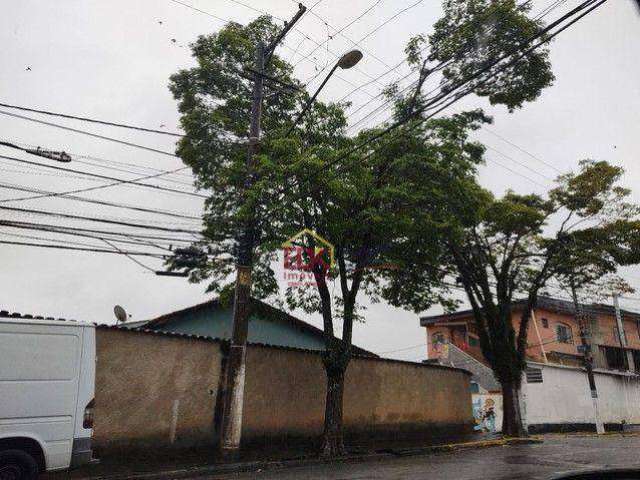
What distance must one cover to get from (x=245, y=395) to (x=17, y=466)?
6.89m

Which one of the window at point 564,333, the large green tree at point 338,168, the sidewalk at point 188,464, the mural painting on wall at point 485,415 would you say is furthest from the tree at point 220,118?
the window at point 564,333

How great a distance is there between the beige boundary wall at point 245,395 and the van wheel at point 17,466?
3.58m

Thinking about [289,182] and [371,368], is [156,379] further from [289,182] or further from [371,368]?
[371,368]

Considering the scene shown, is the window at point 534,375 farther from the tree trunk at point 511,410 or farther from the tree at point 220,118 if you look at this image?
the tree at point 220,118

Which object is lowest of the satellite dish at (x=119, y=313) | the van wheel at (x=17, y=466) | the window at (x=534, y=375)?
the van wheel at (x=17, y=466)

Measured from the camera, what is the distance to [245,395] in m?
13.2

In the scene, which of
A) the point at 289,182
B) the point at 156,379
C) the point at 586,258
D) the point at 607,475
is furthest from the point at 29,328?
the point at 586,258

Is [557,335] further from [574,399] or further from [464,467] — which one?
[464,467]

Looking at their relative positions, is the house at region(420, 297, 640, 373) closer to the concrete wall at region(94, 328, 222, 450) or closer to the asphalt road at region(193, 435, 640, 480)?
the asphalt road at region(193, 435, 640, 480)

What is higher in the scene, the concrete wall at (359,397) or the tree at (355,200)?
the tree at (355,200)

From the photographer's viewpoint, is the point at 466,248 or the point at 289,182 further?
the point at 466,248

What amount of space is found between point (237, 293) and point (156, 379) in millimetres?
2835

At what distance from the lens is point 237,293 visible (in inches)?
453

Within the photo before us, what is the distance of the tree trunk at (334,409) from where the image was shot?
12773 mm
